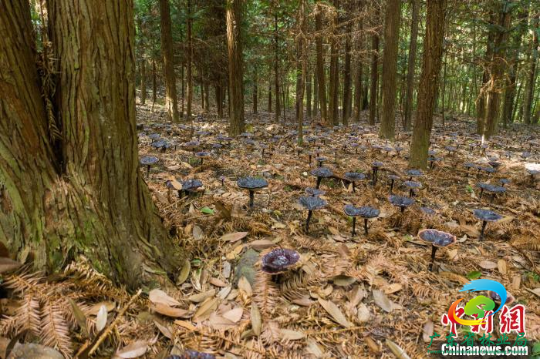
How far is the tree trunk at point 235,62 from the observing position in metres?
8.02

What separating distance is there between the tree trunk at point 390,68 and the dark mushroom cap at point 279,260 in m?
8.94

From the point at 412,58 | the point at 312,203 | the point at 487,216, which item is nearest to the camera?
the point at 312,203

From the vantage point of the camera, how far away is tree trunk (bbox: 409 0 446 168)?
5.45 m

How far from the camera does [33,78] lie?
180 centimetres

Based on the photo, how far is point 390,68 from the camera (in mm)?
10062

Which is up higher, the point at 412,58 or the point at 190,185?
the point at 412,58

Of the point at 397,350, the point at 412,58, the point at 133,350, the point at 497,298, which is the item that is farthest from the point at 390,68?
the point at 133,350

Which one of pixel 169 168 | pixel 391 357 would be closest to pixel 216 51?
pixel 169 168

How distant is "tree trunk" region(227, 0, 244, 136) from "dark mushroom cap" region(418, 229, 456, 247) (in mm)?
6903

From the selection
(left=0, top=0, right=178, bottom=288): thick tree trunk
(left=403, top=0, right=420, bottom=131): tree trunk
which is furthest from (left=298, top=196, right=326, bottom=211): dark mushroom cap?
(left=403, top=0, right=420, bottom=131): tree trunk

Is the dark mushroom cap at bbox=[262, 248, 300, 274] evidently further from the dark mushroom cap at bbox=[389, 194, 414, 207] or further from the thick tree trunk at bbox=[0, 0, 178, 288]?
the dark mushroom cap at bbox=[389, 194, 414, 207]

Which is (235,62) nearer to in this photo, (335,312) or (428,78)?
(428,78)

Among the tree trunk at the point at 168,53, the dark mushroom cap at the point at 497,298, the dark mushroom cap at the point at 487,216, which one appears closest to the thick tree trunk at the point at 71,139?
the dark mushroom cap at the point at 497,298

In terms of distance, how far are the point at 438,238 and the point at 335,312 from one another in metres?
1.22
